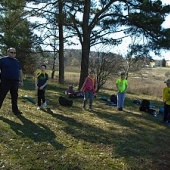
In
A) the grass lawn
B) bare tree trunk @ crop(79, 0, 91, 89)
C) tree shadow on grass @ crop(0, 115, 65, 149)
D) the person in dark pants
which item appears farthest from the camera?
bare tree trunk @ crop(79, 0, 91, 89)

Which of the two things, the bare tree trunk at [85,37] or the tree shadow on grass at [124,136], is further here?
the bare tree trunk at [85,37]

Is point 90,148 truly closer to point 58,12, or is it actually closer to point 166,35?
point 166,35

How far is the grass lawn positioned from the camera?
575cm

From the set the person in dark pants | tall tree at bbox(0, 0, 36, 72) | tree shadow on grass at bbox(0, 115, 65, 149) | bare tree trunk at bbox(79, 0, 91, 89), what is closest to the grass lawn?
tree shadow on grass at bbox(0, 115, 65, 149)

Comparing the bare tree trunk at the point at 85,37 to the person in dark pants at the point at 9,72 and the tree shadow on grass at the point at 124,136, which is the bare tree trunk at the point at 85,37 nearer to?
the tree shadow on grass at the point at 124,136

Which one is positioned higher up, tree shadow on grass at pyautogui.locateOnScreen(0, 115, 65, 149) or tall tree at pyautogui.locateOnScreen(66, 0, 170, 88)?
tall tree at pyautogui.locateOnScreen(66, 0, 170, 88)

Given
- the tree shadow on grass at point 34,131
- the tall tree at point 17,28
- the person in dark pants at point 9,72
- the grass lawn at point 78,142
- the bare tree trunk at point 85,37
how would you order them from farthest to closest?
the tall tree at point 17,28, the bare tree trunk at point 85,37, the person in dark pants at point 9,72, the tree shadow on grass at point 34,131, the grass lawn at point 78,142

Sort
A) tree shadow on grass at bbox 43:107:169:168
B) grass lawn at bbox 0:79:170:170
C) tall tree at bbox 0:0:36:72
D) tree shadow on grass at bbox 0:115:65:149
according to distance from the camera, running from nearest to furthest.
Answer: grass lawn at bbox 0:79:170:170 → tree shadow on grass at bbox 0:115:65:149 → tree shadow on grass at bbox 43:107:169:168 → tall tree at bbox 0:0:36:72

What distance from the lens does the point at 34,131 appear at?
24.5 feet

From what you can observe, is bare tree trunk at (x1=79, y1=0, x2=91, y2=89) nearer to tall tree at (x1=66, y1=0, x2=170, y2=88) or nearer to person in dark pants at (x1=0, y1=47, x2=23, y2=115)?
tall tree at (x1=66, y1=0, x2=170, y2=88)

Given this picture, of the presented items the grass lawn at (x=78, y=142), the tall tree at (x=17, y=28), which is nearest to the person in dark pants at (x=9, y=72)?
the grass lawn at (x=78, y=142)

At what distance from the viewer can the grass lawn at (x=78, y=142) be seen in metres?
5.75

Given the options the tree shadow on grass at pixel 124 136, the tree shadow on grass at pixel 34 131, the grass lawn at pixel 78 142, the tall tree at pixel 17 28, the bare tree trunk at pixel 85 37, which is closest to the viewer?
the grass lawn at pixel 78 142

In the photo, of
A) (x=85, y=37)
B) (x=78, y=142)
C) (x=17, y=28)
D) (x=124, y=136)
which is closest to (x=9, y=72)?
(x=78, y=142)
